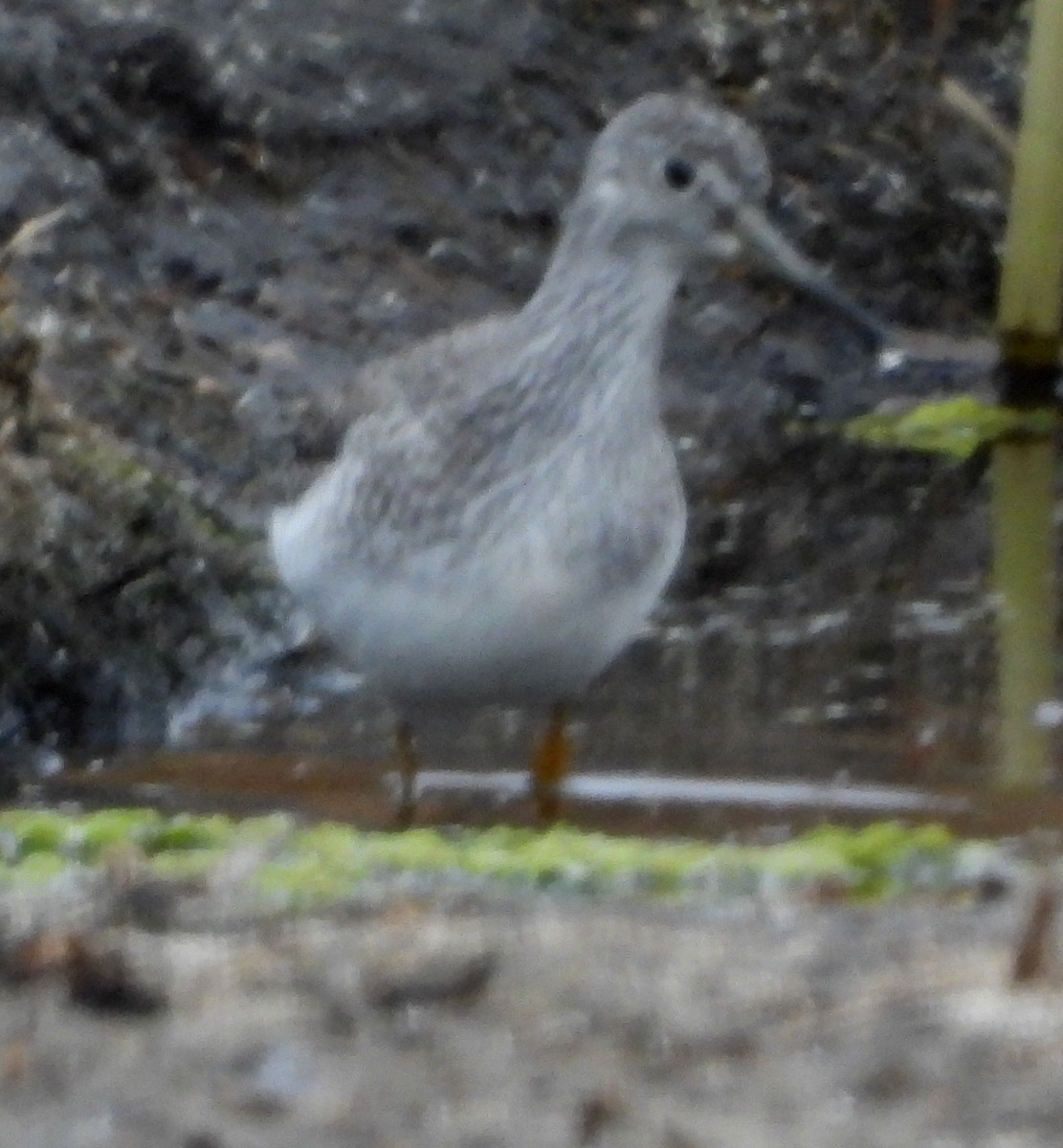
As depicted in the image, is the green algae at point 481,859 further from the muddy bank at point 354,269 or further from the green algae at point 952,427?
the green algae at point 952,427

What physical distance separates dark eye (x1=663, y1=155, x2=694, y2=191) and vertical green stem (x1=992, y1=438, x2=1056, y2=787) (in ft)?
4.45

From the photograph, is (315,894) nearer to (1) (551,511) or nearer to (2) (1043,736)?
(1) (551,511)

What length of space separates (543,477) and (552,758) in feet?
2.04

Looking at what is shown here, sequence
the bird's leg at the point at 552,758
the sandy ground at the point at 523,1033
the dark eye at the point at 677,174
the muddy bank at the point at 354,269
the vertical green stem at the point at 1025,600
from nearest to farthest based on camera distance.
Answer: the sandy ground at the point at 523,1033, the bird's leg at the point at 552,758, the dark eye at the point at 677,174, the vertical green stem at the point at 1025,600, the muddy bank at the point at 354,269

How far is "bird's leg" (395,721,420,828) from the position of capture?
5695mm

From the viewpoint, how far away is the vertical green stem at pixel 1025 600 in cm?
607

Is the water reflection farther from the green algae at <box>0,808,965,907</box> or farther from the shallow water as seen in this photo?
the green algae at <box>0,808,965,907</box>

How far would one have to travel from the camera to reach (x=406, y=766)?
596cm

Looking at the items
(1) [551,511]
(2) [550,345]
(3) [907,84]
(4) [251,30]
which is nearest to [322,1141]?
(1) [551,511]

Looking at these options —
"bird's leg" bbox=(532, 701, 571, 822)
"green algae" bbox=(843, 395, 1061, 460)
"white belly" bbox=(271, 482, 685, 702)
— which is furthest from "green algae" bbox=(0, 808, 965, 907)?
"green algae" bbox=(843, 395, 1061, 460)

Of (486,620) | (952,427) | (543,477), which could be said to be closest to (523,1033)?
(486,620)

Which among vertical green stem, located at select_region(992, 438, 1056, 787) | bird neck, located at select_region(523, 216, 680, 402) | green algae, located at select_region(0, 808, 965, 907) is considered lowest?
vertical green stem, located at select_region(992, 438, 1056, 787)

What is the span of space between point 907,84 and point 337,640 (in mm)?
5089

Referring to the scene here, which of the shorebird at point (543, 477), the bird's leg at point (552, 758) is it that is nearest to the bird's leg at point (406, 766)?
the shorebird at point (543, 477)
